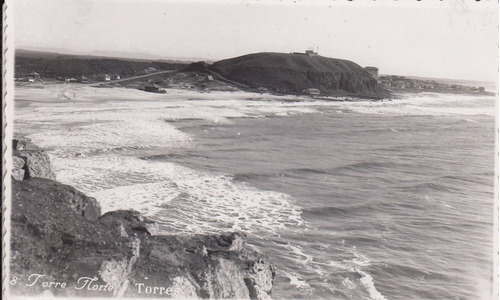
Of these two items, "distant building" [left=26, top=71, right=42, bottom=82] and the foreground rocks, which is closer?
the foreground rocks

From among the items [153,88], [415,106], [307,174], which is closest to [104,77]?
[153,88]

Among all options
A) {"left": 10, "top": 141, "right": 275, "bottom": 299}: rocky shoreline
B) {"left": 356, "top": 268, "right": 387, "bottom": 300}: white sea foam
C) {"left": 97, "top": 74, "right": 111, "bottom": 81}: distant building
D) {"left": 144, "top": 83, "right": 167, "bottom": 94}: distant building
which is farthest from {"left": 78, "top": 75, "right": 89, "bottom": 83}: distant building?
{"left": 356, "top": 268, "right": 387, "bottom": 300}: white sea foam

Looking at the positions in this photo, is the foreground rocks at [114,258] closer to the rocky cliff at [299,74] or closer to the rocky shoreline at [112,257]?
the rocky shoreline at [112,257]

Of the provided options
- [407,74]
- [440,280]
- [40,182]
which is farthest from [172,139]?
[440,280]

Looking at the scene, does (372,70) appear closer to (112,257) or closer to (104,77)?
(104,77)

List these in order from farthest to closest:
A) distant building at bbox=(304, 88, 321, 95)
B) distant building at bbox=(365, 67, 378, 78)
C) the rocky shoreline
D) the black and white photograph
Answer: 1. distant building at bbox=(304, 88, 321, 95)
2. distant building at bbox=(365, 67, 378, 78)
3. the black and white photograph
4. the rocky shoreline

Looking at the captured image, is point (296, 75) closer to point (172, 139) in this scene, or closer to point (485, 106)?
point (172, 139)

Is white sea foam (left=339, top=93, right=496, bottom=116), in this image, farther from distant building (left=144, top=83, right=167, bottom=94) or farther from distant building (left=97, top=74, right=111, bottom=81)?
distant building (left=97, top=74, right=111, bottom=81)

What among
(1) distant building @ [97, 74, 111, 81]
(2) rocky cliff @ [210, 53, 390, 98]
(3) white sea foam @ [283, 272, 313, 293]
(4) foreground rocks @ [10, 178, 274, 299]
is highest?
(2) rocky cliff @ [210, 53, 390, 98]
